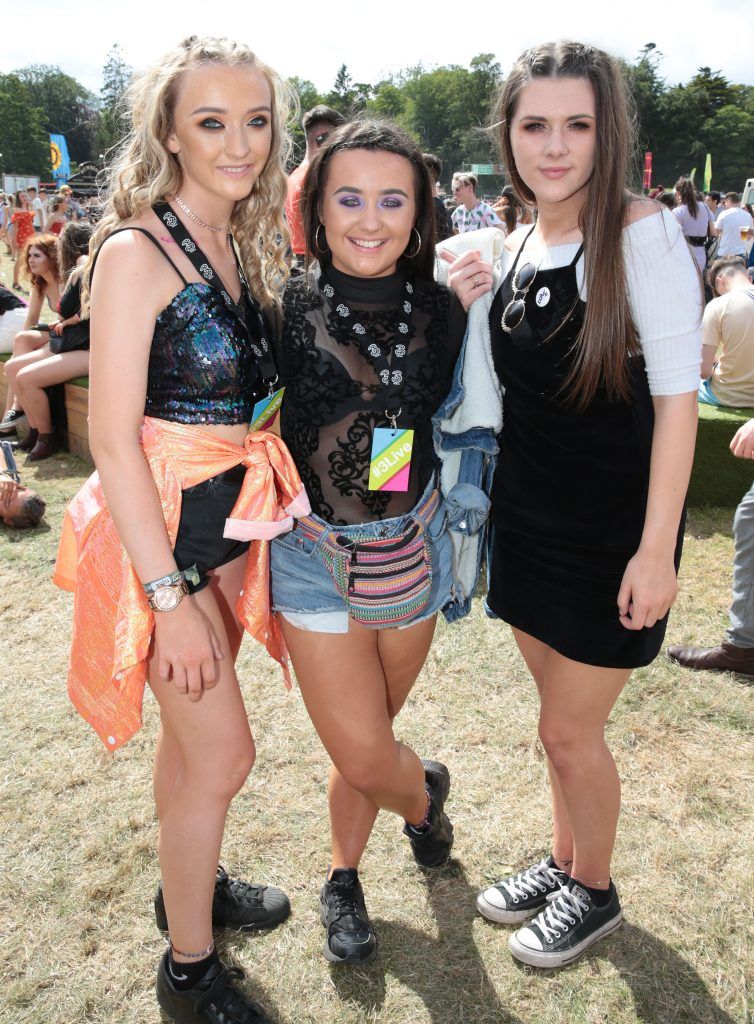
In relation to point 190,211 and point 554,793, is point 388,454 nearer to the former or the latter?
point 190,211

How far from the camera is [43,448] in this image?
647 cm

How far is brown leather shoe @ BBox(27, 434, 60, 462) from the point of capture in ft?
21.2

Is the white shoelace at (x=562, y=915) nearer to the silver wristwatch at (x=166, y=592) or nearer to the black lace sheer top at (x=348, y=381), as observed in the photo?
the black lace sheer top at (x=348, y=381)

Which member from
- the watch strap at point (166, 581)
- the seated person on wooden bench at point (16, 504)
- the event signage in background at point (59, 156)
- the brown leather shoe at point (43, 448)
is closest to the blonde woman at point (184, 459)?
the watch strap at point (166, 581)

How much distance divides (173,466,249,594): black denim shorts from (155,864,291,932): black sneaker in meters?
1.07

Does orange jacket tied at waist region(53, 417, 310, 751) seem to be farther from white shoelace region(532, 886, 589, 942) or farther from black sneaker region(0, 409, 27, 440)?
black sneaker region(0, 409, 27, 440)

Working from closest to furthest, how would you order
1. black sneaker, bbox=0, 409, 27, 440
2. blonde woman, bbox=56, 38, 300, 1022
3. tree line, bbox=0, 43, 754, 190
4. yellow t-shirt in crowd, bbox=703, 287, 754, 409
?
1. blonde woman, bbox=56, 38, 300, 1022
2. yellow t-shirt in crowd, bbox=703, 287, 754, 409
3. black sneaker, bbox=0, 409, 27, 440
4. tree line, bbox=0, 43, 754, 190

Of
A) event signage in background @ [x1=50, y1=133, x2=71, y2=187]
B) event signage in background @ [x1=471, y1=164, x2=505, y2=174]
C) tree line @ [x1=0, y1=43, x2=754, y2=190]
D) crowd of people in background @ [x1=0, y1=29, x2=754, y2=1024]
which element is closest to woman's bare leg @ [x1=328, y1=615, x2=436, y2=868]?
crowd of people in background @ [x1=0, y1=29, x2=754, y2=1024]

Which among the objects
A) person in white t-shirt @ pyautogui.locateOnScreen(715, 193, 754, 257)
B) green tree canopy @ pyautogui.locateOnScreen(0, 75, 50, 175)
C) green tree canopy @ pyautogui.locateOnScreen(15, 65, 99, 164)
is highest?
green tree canopy @ pyautogui.locateOnScreen(15, 65, 99, 164)

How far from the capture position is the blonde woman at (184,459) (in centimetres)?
155

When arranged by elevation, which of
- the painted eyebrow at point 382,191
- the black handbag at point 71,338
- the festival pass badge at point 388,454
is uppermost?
the painted eyebrow at point 382,191

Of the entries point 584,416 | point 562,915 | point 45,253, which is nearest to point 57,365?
point 45,253

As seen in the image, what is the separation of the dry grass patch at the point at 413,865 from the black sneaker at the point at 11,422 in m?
3.85

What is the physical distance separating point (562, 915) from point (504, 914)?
187 mm
